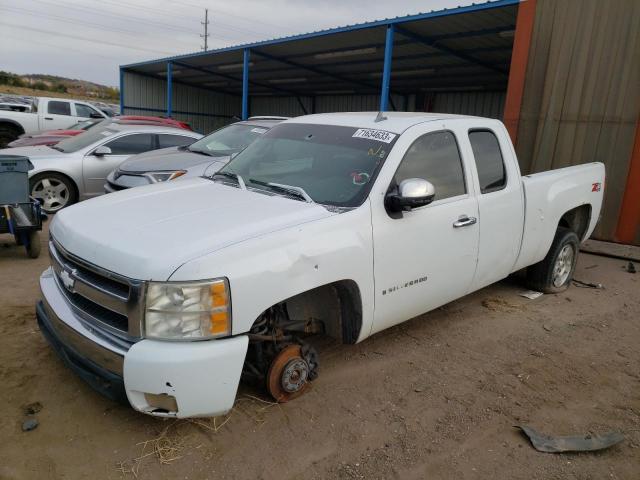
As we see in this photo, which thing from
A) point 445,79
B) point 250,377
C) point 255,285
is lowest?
point 250,377

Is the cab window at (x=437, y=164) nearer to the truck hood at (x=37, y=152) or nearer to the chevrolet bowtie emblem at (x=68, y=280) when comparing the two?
the chevrolet bowtie emblem at (x=68, y=280)

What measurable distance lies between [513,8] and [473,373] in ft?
26.4

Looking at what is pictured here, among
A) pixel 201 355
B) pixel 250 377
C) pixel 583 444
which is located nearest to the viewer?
pixel 201 355

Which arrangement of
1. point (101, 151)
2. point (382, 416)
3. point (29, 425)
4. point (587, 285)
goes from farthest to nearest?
point (101, 151)
point (587, 285)
point (382, 416)
point (29, 425)

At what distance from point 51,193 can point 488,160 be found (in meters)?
Result: 7.07

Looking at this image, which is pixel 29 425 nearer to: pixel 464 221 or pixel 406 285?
pixel 406 285

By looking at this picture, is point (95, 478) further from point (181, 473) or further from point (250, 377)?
point (250, 377)

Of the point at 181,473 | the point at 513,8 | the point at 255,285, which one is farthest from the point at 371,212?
the point at 513,8

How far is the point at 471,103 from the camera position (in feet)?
67.4

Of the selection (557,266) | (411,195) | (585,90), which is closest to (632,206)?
(585,90)

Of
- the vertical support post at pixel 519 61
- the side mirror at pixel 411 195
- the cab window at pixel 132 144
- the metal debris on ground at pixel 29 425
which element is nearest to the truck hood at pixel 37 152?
the cab window at pixel 132 144

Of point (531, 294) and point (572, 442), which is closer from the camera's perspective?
point (572, 442)

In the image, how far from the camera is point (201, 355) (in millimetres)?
2467

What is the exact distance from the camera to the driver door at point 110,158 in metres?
8.60
